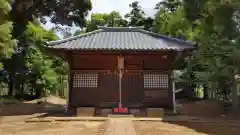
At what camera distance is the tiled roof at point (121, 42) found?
508 inches

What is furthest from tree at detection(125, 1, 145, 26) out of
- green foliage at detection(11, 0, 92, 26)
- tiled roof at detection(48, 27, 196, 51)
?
tiled roof at detection(48, 27, 196, 51)

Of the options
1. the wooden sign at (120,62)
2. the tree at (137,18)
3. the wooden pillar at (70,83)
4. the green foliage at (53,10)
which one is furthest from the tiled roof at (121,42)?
the tree at (137,18)

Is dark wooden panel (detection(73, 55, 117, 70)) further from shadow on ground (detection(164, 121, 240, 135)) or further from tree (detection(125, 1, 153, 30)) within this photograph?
tree (detection(125, 1, 153, 30))

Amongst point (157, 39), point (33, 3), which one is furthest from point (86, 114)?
point (33, 3)

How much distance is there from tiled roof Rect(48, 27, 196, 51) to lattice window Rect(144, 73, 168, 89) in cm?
153

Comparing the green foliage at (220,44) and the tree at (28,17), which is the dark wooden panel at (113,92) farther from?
the tree at (28,17)

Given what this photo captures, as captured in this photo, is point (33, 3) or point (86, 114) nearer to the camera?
point (86, 114)

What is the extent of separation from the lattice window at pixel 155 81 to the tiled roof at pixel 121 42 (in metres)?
1.53

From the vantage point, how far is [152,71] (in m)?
13.8

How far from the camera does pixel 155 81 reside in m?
13.8

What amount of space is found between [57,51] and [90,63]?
1.73 m

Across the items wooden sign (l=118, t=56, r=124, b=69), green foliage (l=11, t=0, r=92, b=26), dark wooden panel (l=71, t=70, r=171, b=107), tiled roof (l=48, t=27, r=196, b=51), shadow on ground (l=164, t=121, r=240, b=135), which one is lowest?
shadow on ground (l=164, t=121, r=240, b=135)

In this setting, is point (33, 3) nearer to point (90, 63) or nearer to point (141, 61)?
point (90, 63)

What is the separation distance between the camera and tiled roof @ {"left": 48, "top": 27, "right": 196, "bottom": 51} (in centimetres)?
1289
